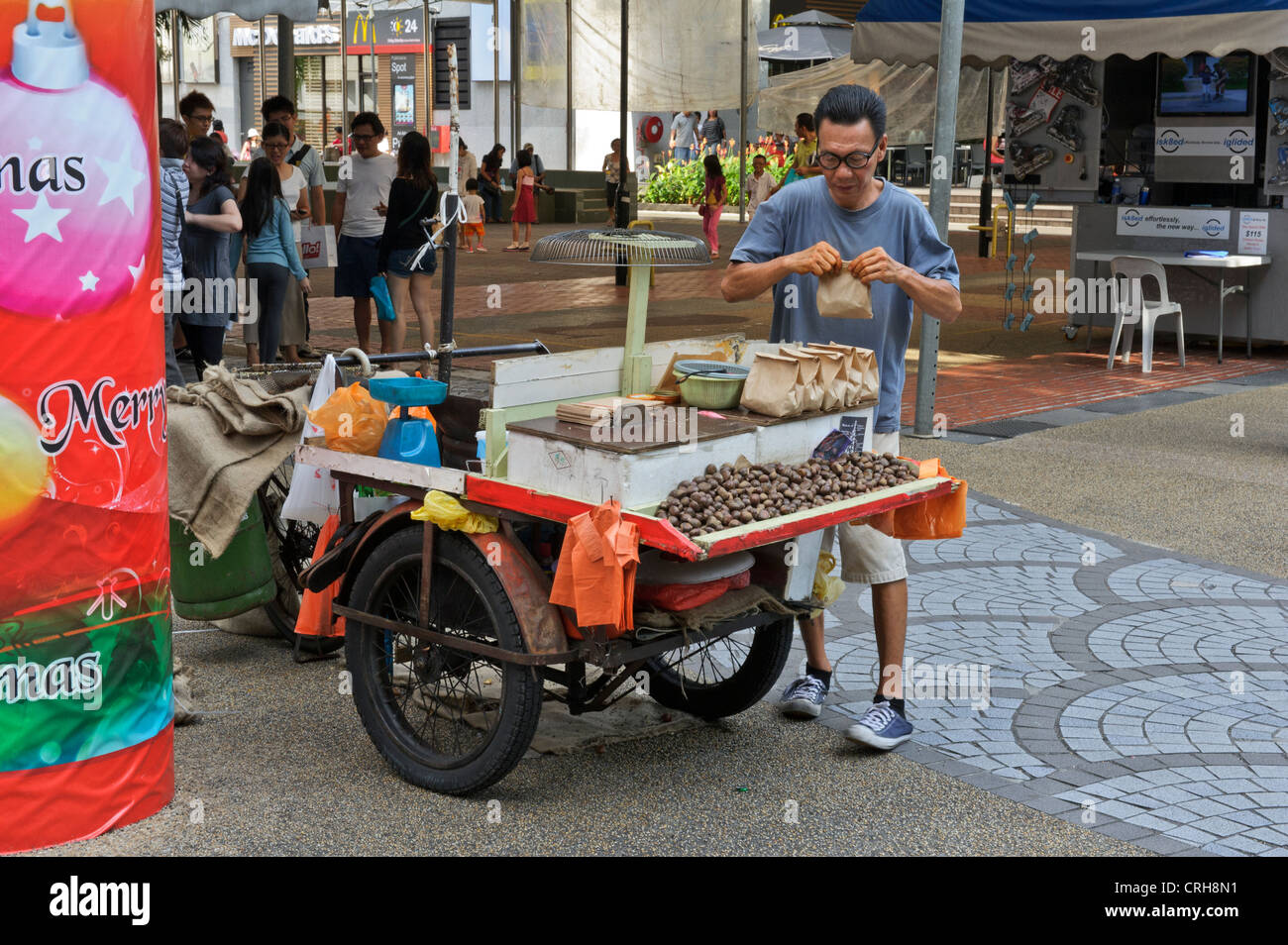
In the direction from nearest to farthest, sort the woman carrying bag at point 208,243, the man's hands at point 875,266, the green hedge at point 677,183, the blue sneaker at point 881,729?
the man's hands at point 875,266 < the blue sneaker at point 881,729 < the woman carrying bag at point 208,243 < the green hedge at point 677,183

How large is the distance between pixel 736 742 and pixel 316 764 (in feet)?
4.12

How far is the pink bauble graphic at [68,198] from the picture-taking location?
11.2 feet

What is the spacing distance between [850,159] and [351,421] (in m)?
1.64

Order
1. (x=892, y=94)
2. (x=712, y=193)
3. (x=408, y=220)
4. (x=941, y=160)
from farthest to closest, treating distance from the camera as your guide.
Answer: (x=892, y=94) < (x=712, y=193) < (x=408, y=220) < (x=941, y=160)

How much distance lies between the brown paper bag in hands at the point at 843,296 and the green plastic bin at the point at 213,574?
202 cm

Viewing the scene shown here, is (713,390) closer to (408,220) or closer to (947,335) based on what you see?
(408,220)

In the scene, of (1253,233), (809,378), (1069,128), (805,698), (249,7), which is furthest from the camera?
(1069,128)

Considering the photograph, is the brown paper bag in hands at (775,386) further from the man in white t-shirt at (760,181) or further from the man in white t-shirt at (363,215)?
the man in white t-shirt at (760,181)

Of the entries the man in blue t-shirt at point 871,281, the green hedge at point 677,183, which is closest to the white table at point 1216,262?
the man in blue t-shirt at point 871,281

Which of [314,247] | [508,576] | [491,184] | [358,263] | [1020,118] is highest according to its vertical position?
[1020,118]

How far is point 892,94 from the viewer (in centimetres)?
2366

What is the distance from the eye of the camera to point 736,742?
4566 mm

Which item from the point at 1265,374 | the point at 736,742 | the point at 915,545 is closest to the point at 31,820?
the point at 736,742

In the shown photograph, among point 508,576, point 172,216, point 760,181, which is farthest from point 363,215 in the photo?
point 760,181
